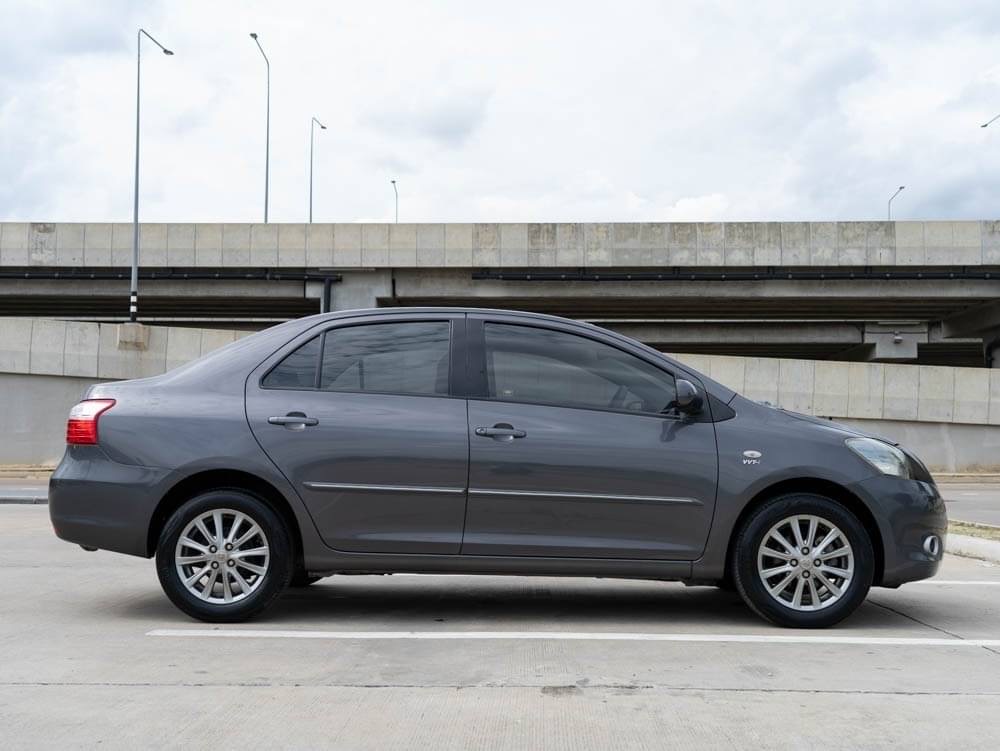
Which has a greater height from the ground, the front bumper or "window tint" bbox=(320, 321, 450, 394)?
"window tint" bbox=(320, 321, 450, 394)

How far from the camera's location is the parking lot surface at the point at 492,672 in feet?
12.0

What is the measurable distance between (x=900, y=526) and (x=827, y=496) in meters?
0.39

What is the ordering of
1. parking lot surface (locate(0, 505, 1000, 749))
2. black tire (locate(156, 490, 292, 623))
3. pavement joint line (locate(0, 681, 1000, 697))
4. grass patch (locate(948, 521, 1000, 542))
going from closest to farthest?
parking lot surface (locate(0, 505, 1000, 749)) < pavement joint line (locate(0, 681, 1000, 697)) < black tire (locate(156, 490, 292, 623)) < grass patch (locate(948, 521, 1000, 542))

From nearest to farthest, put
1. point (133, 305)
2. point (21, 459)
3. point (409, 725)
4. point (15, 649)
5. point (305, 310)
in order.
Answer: point (409, 725), point (15, 649), point (21, 459), point (133, 305), point (305, 310)

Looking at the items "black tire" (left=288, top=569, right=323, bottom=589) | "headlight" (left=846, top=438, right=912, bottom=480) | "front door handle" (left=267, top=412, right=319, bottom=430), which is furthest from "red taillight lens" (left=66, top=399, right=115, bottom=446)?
"headlight" (left=846, top=438, right=912, bottom=480)

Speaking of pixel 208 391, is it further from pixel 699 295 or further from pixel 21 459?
pixel 699 295

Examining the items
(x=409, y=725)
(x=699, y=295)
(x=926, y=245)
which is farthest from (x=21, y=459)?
(x=926, y=245)

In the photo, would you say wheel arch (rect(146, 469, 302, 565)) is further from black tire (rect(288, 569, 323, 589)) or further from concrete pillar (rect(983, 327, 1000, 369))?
concrete pillar (rect(983, 327, 1000, 369))

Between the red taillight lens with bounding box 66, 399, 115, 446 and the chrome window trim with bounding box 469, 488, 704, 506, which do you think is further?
the red taillight lens with bounding box 66, 399, 115, 446

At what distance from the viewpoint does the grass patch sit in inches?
397

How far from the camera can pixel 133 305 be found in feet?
94.8

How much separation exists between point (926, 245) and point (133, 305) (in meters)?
24.4

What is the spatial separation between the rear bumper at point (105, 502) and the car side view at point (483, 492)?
10mm

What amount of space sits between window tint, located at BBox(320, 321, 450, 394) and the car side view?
24mm
